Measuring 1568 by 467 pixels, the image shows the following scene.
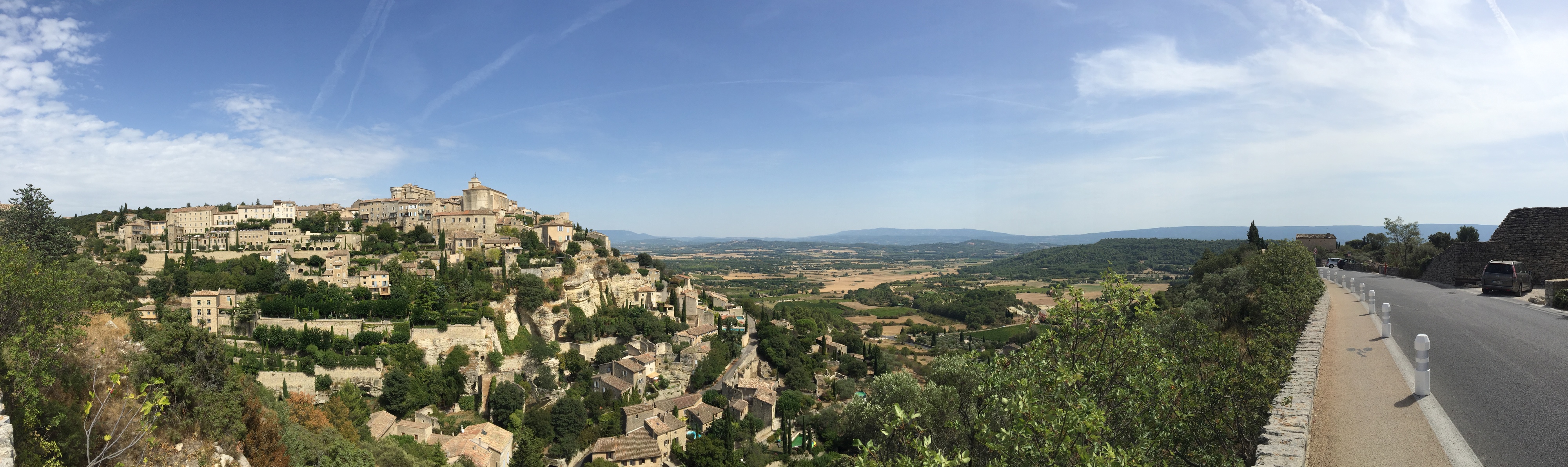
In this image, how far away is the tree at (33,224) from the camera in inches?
1033

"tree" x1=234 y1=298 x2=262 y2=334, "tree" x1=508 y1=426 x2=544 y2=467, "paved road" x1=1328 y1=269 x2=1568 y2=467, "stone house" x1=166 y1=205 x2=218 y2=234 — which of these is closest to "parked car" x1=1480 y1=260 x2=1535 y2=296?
"paved road" x1=1328 y1=269 x2=1568 y2=467

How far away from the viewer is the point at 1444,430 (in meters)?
6.54

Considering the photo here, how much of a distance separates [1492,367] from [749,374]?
33.1 m

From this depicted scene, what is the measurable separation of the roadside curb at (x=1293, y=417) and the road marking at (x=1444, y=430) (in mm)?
1035

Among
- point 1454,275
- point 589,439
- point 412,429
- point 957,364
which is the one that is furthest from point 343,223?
point 1454,275

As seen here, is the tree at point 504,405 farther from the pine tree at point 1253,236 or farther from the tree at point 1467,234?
the tree at point 1467,234

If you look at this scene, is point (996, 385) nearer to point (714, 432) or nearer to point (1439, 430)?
point (1439, 430)

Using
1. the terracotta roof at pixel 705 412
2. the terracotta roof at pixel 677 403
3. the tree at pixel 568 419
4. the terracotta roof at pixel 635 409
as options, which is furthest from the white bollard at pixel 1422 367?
the terracotta roof at pixel 677 403

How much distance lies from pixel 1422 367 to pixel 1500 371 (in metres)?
1.99

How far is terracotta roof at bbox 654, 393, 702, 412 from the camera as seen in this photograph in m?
30.4

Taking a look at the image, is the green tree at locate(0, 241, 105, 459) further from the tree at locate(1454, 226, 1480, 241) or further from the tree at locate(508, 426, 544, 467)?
the tree at locate(1454, 226, 1480, 241)

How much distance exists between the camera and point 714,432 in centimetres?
2827

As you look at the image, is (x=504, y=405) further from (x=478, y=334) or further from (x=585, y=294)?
(x=585, y=294)

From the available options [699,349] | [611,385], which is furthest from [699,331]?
[611,385]
